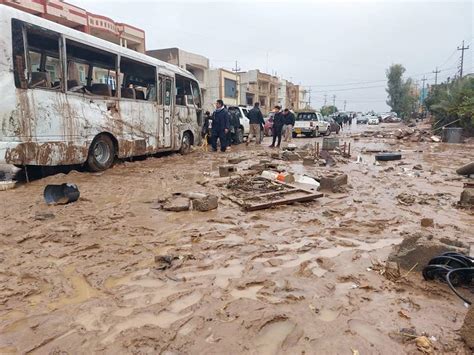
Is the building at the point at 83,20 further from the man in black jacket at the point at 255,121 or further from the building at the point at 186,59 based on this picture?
the man in black jacket at the point at 255,121

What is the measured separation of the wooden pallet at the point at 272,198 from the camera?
5.05m

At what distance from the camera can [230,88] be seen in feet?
140

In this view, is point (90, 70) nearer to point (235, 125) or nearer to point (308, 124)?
point (235, 125)

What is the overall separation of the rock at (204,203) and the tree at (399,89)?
2743 inches

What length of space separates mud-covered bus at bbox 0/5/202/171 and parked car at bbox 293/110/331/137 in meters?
12.9

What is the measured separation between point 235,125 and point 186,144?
4731mm

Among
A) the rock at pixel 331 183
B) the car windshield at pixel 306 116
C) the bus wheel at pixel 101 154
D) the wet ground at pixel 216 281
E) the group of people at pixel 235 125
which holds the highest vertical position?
the car windshield at pixel 306 116

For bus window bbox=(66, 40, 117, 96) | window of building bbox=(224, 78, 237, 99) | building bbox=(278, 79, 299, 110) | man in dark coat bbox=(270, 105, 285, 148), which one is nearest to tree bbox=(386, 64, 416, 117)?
building bbox=(278, 79, 299, 110)

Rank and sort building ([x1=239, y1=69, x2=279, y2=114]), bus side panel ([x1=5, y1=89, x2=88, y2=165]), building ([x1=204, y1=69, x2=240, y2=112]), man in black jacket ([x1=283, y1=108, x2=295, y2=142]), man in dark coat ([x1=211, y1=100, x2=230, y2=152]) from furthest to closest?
1. building ([x1=239, y1=69, x2=279, y2=114])
2. building ([x1=204, y1=69, x2=240, y2=112])
3. man in black jacket ([x1=283, y1=108, x2=295, y2=142])
4. man in dark coat ([x1=211, y1=100, x2=230, y2=152])
5. bus side panel ([x1=5, y1=89, x2=88, y2=165])

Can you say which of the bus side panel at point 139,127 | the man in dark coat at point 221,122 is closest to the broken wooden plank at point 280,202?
Result: the bus side panel at point 139,127

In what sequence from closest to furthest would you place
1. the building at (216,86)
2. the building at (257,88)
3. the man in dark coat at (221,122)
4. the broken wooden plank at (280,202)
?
the broken wooden plank at (280,202) < the man in dark coat at (221,122) < the building at (216,86) < the building at (257,88)

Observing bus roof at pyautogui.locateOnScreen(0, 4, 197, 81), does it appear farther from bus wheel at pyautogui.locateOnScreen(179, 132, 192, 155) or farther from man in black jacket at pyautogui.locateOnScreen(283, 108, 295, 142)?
man in black jacket at pyautogui.locateOnScreen(283, 108, 295, 142)

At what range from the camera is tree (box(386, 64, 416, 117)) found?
6619 cm

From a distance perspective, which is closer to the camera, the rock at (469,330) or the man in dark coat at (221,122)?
the rock at (469,330)
